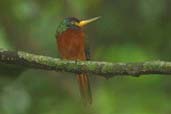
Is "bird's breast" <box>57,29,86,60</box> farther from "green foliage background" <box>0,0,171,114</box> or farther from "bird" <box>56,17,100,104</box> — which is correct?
"green foliage background" <box>0,0,171,114</box>

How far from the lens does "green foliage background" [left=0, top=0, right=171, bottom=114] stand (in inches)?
140

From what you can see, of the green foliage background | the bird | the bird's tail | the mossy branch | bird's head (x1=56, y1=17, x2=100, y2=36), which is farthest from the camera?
bird's head (x1=56, y1=17, x2=100, y2=36)

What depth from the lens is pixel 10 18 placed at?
13.6 ft

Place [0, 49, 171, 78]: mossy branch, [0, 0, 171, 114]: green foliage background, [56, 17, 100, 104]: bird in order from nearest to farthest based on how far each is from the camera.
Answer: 1. [0, 49, 171, 78]: mossy branch
2. [0, 0, 171, 114]: green foliage background
3. [56, 17, 100, 104]: bird

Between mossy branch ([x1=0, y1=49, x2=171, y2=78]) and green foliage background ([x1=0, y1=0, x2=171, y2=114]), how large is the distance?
64 centimetres

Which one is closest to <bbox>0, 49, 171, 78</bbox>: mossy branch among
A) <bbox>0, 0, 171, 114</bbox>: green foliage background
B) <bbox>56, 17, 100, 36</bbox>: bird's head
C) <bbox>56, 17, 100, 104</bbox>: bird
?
<bbox>0, 0, 171, 114</bbox>: green foliage background

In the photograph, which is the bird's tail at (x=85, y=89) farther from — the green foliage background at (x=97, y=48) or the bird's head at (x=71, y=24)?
the bird's head at (x=71, y=24)

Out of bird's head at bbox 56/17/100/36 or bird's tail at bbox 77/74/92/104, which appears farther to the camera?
bird's head at bbox 56/17/100/36

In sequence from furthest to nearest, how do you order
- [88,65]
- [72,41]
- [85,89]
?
[72,41]
[85,89]
[88,65]

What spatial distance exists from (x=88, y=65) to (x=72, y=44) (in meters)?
1.06

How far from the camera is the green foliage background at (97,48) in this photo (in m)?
3.56

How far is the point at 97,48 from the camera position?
434cm

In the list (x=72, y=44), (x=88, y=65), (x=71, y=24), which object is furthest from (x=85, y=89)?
(x=88, y=65)

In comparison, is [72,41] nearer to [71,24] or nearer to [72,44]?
[72,44]
